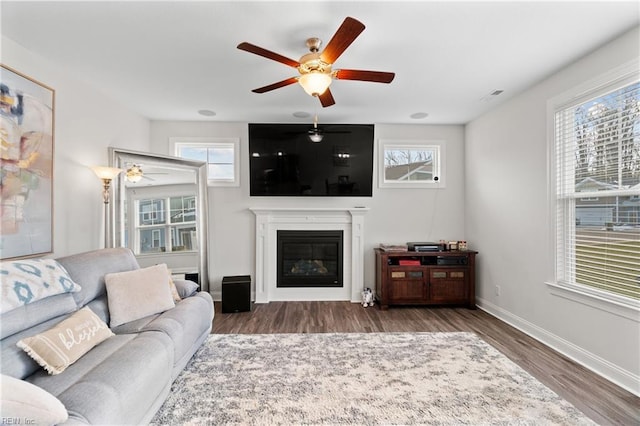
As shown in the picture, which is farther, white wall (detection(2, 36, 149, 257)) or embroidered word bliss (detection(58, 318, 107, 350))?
white wall (detection(2, 36, 149, 257))

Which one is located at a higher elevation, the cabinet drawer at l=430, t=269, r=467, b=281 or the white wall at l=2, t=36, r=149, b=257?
the white wall at l=2, t=36, r=149, b=257

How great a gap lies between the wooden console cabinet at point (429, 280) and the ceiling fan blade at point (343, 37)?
2.65m

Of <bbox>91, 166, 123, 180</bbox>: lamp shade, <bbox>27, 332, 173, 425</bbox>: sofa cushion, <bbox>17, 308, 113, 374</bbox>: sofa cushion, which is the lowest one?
<bbox>27, 332, 173, 425</bbox>: sofa cushion

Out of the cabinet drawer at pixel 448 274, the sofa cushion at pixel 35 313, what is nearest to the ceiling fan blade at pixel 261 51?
the sofa cushion at pixel 35 313

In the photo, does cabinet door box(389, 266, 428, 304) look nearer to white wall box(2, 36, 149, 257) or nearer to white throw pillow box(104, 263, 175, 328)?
white throw pillow box(104, 263, 175, 328)

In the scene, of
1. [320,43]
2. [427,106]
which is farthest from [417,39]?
[427,106]

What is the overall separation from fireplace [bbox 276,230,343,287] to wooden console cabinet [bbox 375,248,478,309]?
0.73 meters

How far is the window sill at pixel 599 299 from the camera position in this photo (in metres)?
2.12

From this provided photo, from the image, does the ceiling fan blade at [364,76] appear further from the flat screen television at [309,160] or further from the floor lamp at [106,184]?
the floor lamp at [106,184]

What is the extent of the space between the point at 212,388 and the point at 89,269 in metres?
1.30

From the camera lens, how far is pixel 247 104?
11.7ft

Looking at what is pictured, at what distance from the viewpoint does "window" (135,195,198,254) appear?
3508 mm

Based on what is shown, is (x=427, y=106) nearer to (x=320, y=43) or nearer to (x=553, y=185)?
(x=553, y=185)

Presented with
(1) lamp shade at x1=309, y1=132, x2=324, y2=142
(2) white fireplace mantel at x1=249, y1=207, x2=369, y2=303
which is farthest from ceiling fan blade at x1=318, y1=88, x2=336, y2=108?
(2) white fireplace mantel at x1=249, y1=207, x2=369, y2=303
